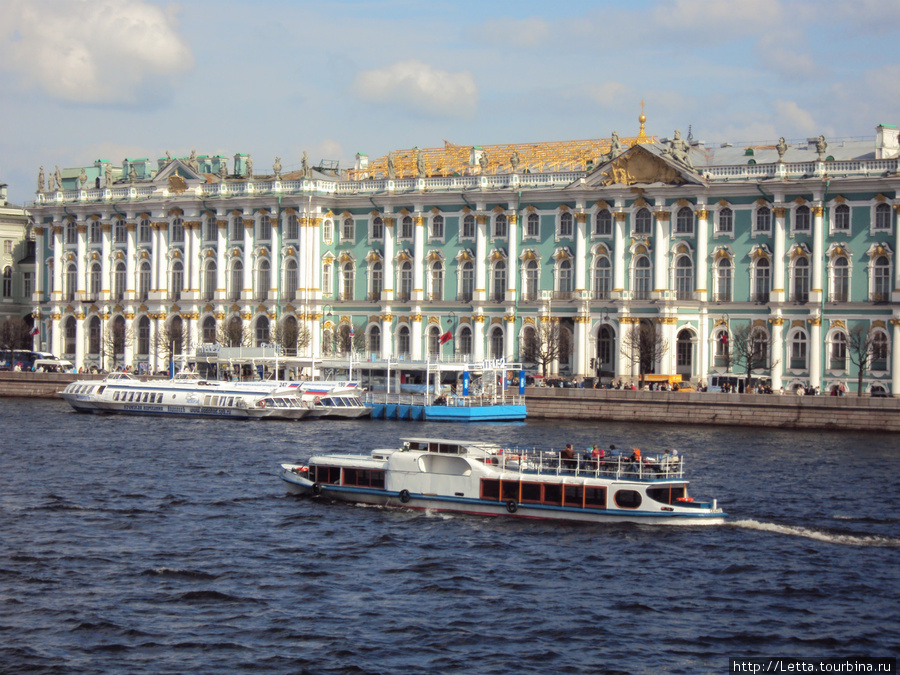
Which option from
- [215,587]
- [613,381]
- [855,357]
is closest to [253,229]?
[613,381]

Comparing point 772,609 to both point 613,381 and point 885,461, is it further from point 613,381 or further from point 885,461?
point 613,381

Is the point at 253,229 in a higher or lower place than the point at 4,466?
higher

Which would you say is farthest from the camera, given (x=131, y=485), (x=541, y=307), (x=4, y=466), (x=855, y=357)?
(x=541, y=307)

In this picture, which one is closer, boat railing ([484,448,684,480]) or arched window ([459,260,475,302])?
boat railing ([484,448,684,480])

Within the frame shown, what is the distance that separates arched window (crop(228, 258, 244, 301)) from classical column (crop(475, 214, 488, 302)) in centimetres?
1567

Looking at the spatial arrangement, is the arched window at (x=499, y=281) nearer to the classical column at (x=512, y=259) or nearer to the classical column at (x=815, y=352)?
the classical column at (x=512, y=259)

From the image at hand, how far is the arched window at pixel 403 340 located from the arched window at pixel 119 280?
20481mm

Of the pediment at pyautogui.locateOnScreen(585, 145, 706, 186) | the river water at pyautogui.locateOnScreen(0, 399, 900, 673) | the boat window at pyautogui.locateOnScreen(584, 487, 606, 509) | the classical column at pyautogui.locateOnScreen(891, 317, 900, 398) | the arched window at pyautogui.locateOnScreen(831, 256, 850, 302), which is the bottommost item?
the river water at pyautogui.locateOnScreen(0, 399, 900, 673)

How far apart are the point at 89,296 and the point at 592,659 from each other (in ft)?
240

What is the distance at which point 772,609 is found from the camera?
88.9ft

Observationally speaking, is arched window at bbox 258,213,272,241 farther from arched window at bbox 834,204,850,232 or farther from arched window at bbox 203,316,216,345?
arched window at bbox 834,204,850,232

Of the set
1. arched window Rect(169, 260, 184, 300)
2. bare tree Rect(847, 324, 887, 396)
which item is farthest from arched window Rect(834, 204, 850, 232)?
arched window Rect(169, 260, 184, 300)

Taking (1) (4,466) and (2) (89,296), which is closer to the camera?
(1) (4,466)

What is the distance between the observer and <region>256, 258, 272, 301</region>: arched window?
84312mm
